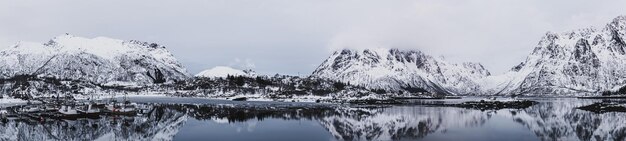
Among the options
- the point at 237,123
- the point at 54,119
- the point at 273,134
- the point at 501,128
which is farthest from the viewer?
the point at 54,119

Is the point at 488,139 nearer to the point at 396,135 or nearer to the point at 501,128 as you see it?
the point at 396,135

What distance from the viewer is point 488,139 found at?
93.4 m

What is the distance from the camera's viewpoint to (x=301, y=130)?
353 ft

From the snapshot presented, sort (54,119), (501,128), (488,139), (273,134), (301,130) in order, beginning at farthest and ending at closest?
(54,119) → (501,128) → (301,130) → (273,134) → (488,139)

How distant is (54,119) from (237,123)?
4829 cm

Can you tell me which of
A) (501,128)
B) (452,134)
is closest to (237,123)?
(452,134)

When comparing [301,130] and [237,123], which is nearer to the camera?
[301,130]

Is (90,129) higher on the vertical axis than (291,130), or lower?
higher

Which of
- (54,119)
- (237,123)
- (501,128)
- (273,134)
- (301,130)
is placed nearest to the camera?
(273,134)

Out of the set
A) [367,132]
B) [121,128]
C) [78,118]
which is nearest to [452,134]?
[367,132]

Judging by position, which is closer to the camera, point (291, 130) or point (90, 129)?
point (291, 130)

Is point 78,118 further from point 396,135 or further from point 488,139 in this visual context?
point 488,139

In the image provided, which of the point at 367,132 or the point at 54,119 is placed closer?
the point at 367,132

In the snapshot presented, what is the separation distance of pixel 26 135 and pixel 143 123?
2777cm
